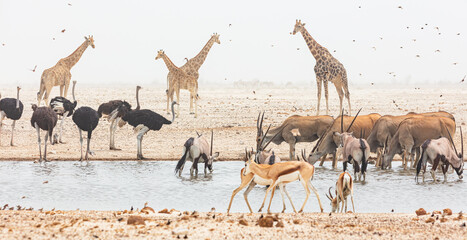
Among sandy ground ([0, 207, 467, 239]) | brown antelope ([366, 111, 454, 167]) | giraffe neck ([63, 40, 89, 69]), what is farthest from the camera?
giraffe neck ([63, 40, 89, 69])

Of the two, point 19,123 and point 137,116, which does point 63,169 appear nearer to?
point 137,116

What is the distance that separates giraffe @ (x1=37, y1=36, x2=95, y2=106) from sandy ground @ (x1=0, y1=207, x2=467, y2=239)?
16.5 meters

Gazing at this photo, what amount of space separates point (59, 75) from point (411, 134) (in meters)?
14.3

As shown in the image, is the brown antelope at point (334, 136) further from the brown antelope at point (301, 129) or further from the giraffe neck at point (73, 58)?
the giraffe neck at point (73, 58)

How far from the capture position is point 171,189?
39.4 ft

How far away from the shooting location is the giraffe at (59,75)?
2422 centimetres

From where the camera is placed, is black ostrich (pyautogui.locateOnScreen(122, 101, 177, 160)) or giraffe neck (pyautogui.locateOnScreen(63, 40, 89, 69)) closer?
black ostrich (pyautogui.locateOnScreen(122, 101, 177, 160))

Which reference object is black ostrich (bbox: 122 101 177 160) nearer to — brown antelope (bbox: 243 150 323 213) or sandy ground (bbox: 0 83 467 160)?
sandy ground (bbox: 0 83 467 160)

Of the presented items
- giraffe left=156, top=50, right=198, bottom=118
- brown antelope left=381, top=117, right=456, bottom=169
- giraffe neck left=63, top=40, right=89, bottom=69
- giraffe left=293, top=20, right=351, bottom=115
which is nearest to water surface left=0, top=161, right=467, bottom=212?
brown antelope left=381, top=117, right=456, bottom=169

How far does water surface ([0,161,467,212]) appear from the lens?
10594 millimetres

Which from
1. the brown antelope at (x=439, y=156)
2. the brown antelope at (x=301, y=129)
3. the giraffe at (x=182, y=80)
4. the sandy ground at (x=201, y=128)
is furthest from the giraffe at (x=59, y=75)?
the brown antelope at (x=439, y=156)

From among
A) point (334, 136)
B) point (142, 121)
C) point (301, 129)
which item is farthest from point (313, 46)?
point (334, 136)

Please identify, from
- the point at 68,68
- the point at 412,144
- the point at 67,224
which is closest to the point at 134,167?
the point at 412,144

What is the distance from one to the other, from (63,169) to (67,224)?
7.33 m
